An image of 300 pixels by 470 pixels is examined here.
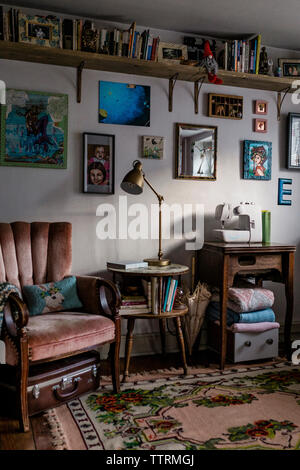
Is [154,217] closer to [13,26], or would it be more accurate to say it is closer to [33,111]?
[33,111]

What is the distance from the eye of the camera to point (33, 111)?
316 centimetres

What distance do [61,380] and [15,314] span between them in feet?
1.47

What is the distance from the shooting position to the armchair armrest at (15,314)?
2168 millimetres

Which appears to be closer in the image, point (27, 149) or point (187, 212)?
point (27, 149)

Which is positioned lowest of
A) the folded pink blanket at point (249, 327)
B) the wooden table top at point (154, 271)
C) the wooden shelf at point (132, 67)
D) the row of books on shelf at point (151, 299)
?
the folded pink blanket at point (249, 327)

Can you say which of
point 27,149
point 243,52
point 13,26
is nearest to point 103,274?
point 27,149

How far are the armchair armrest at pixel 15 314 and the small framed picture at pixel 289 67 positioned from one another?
2.96m

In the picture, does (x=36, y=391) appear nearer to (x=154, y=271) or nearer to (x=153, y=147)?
(x=154, y=271)

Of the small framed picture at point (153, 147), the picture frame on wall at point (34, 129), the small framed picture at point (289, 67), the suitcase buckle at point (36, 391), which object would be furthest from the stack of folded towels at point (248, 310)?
the small framed picture at point (289, 67)

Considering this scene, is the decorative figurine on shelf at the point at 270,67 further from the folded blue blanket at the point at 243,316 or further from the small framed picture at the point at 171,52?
the folded blue blanket at the point at 243,316

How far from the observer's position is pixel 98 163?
3.32 meters

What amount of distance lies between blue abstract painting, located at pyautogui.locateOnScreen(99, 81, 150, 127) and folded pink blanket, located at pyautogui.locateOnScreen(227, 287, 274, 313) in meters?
1.49

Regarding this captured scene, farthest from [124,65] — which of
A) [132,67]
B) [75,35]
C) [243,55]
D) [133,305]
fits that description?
[133,305]

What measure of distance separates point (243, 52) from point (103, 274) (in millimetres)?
2109
